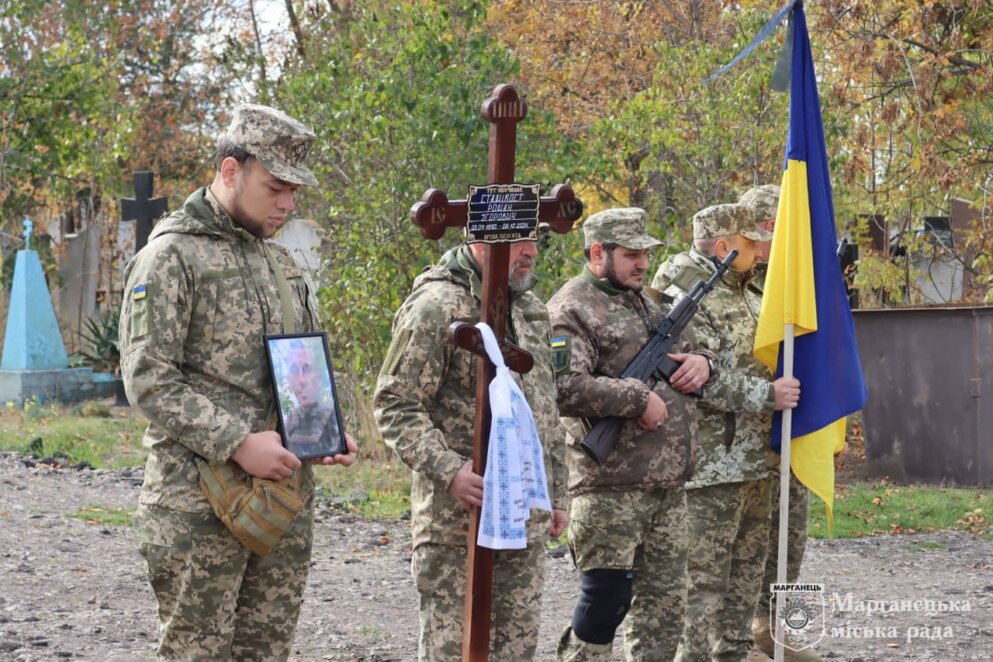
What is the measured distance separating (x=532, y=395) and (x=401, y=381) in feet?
1.52

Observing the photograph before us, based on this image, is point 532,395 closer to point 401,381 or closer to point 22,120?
point 401,381

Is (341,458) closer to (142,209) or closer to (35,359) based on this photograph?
(142,209)

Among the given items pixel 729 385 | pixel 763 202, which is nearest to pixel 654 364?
pixel 729 385

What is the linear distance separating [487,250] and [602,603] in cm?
174

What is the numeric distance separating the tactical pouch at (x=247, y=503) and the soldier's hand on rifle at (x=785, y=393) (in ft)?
9.25

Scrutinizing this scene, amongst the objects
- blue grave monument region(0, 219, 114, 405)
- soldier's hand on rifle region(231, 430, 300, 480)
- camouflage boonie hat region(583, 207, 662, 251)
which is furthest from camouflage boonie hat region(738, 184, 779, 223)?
blue grave monument region(0, 219, 114, 405)

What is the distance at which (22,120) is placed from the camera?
1970 centimetres

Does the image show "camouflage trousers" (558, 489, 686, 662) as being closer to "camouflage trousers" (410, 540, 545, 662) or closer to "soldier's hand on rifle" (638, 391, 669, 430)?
"soldier's hand on rifle" (638, 391, 669, 430)

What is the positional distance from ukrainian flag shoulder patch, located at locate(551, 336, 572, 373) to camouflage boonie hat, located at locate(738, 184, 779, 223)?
173 cm

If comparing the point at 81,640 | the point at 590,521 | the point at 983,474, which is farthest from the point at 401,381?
the point at 983,474

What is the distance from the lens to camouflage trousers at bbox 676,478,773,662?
233 inches

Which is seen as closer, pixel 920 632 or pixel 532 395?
pixel 532 395

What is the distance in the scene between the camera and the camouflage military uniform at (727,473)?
19.5 ft

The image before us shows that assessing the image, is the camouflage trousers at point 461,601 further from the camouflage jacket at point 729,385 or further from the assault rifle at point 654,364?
the camouflage jacket at point 729,385
